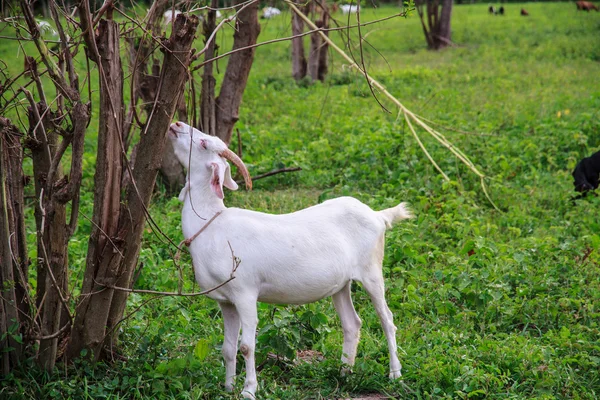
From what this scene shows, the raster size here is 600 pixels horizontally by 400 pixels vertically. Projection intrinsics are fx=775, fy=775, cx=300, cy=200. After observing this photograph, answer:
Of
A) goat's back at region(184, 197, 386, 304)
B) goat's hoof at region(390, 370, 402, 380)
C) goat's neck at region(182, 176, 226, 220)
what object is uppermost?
goat's neck at region(182, 176, 226, 220)

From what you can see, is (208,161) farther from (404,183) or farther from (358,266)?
(404,183)

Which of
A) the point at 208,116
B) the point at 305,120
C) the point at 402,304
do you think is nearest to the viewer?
the point at 402,304

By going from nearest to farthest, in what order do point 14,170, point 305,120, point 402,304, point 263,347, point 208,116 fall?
1. point 14,170
2. point 263,347
3. point 402,304
4. point 208,116
5. point 305,120

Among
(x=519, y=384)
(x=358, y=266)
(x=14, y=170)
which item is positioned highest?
(x=14, y=170)

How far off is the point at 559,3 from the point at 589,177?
978 inches

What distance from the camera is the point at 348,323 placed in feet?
15.4

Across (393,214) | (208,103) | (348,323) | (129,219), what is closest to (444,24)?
(208,103)

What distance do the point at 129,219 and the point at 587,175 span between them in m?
6.13

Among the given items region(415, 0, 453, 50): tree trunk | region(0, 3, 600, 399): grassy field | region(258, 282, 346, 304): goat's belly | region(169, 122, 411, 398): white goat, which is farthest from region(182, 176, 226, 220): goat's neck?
region(415, 0, 453, 50): tree trunk

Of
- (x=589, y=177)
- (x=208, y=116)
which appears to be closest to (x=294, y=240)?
(x=208, y=116)

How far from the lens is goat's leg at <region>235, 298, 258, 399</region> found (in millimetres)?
4137

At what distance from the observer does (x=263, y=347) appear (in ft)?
15.7

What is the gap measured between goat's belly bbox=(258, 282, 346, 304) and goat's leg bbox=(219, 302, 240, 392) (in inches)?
7.4

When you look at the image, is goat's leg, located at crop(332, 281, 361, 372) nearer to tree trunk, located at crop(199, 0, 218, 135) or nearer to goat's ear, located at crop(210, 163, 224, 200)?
goat's ear, located at crop(210, 163, 224, 200)
